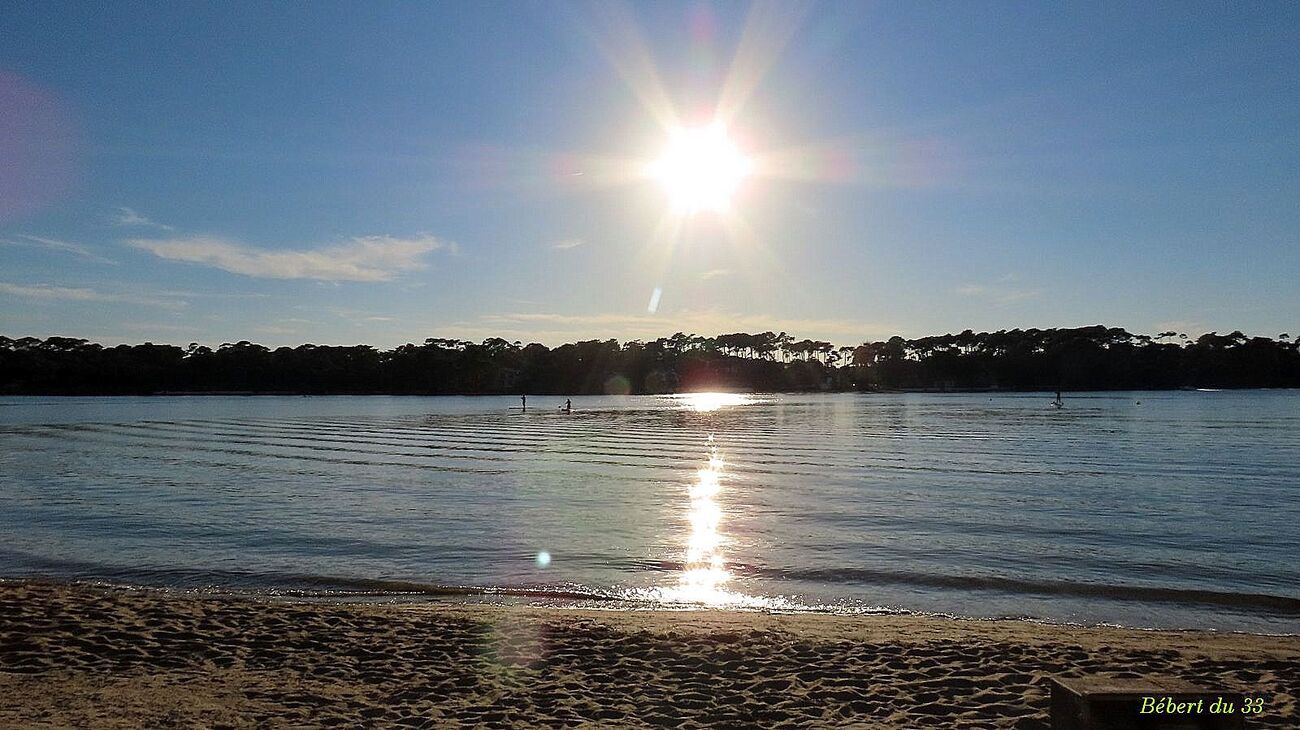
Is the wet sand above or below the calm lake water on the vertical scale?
above

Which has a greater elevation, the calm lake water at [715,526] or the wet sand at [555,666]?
the wet sand at [555,666]

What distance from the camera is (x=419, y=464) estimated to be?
36.8 metres

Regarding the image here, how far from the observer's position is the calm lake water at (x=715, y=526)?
1385cm

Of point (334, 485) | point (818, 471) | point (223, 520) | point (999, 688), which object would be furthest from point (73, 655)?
point (818, 471)

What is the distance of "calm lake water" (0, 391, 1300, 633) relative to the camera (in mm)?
13852

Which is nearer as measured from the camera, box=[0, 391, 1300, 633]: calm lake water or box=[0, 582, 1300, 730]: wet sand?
box=[0, 582, 1300, 730]: wet sand

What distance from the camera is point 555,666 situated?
911 centimetres

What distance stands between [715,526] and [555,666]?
449 inches

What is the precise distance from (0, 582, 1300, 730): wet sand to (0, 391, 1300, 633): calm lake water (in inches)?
81.6

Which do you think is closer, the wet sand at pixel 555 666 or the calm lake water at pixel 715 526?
the wet sand at pixel 555 666

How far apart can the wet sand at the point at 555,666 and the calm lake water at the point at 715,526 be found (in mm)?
2073

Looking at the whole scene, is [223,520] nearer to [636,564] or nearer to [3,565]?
[3,565]

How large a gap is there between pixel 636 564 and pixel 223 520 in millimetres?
11842

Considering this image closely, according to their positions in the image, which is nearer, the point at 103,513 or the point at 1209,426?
the point at 103,513
